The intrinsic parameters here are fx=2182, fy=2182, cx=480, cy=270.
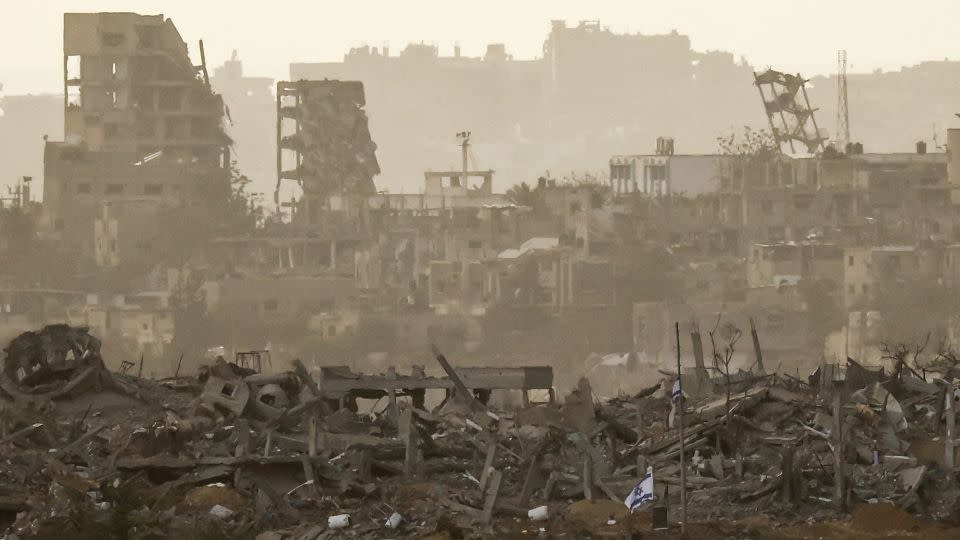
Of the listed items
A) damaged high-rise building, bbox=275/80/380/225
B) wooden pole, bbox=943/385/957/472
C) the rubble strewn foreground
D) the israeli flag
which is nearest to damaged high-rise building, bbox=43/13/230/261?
damaged high-rise building, bbox=275/80/380/225

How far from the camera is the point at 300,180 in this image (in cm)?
8112

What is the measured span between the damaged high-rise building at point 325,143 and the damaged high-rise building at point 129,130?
9.69ft

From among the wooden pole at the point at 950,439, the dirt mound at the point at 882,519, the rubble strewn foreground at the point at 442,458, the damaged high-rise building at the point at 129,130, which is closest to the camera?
the dirt mound at the point at 882,519

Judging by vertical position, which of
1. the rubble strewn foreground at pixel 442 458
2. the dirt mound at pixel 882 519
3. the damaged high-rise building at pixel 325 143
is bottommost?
the dirt mound at pixel 882 519

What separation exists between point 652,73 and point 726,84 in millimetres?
5392

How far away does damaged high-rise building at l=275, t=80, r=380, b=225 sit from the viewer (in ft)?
258

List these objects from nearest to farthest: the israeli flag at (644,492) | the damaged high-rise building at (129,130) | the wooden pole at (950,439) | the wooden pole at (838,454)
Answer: the israeli flag at (644,492), the wooden pole at (838,454), the wooden pole at (950,439), the damaged high-rise building at (129,130)

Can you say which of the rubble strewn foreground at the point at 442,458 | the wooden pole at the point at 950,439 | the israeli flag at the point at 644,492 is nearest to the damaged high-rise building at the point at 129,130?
the rubble strewn foreground at the point at 442,458

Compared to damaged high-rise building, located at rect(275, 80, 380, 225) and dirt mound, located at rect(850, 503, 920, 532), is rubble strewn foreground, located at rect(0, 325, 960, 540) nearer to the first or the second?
dirt mound, located at rect(850, 503, 920, 532)

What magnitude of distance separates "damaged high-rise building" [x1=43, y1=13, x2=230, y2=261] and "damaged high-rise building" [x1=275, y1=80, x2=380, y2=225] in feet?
9.69

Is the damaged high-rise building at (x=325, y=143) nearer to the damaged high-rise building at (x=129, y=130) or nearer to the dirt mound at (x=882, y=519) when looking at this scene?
the damaged high-rise building at (x=129, y=130)

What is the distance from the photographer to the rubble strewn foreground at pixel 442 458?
15.2 meters

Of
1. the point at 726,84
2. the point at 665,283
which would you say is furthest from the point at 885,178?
the point at 726,84

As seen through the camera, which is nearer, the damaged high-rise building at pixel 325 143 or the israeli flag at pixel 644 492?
the israeli flag at pixel 644 492
